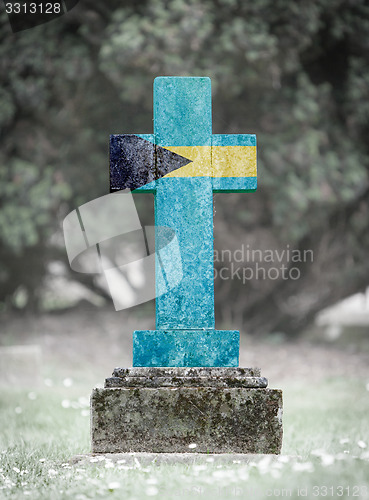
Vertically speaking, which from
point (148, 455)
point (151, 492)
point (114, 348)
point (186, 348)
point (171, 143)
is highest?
point (171, 143)

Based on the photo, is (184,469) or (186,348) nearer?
(184,469)

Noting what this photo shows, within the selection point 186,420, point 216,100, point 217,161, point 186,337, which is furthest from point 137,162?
point 216,100

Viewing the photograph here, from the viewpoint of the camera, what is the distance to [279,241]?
8945 millimetres

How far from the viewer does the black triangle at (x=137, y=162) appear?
11.1 feet

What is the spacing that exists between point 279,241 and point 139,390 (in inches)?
246

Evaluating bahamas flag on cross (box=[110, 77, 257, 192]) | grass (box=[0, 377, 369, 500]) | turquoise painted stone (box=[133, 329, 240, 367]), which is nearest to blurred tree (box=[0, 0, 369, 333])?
grass (box=[0, 377, 369, 500])

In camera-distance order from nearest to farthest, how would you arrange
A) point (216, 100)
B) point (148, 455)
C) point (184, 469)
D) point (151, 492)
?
point (151, 492)
point (184, 469)
point (148, 455)
point (216, 100)

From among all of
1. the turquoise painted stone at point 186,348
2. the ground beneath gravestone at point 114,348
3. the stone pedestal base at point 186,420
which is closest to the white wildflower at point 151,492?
the stone pedestal base at point 186,420

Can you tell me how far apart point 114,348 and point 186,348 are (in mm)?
5644

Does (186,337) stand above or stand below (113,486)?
above

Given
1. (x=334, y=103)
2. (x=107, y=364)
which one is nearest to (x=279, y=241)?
(x=334, y=103)

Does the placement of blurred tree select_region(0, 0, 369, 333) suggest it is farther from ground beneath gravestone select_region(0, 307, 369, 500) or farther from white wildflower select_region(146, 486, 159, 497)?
white wildflower select_region(146, 486, 159, 497)

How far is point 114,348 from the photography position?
867 centimetres

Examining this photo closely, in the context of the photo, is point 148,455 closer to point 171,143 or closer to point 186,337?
point 186,337
